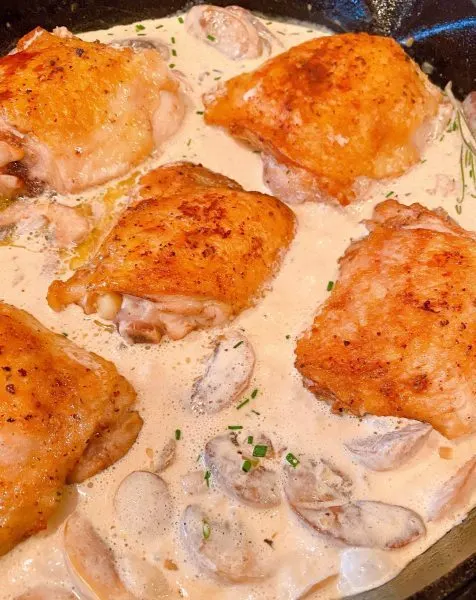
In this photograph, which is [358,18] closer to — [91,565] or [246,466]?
[246,466]

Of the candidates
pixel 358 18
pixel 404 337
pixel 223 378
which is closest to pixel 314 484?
pixel 223 378

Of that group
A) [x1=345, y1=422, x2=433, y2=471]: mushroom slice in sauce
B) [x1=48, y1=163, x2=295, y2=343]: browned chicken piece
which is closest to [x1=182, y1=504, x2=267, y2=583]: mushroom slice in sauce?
[x1=345, y1=422, x2=433, y2=471]: mushroom slice in sauce

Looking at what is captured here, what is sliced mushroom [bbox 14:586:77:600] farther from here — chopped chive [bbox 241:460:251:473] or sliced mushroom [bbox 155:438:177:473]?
chopped chive [bbox 241:460:251:473]

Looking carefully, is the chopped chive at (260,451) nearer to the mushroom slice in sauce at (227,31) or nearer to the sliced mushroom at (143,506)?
the sliced mushroom at (143,506)

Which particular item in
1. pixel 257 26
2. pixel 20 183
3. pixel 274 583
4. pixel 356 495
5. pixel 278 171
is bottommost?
pixel 274 583

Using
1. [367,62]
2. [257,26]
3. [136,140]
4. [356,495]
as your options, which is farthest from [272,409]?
[257,26]

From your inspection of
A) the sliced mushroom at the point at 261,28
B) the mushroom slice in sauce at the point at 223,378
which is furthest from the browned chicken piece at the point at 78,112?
the mushroom slice in sauce at the point at 223,378

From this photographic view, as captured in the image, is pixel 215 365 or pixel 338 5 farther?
pixel 338 5

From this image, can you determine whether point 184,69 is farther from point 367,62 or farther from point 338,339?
point 338,339
